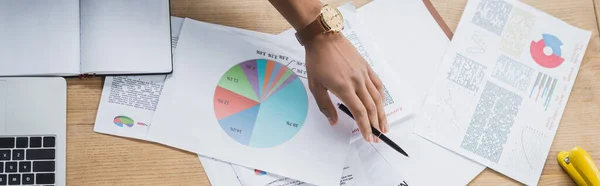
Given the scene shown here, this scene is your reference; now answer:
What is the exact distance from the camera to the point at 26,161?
0.75m

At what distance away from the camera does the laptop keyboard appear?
0.74 meters

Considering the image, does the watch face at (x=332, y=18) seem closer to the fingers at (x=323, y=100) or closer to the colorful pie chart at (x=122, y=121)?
the fingers at (x=323, y=100)

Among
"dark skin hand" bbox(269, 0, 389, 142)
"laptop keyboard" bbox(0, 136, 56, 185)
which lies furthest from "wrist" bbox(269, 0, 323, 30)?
"laptop keyboard" bbox(0, 136, 56, 185)

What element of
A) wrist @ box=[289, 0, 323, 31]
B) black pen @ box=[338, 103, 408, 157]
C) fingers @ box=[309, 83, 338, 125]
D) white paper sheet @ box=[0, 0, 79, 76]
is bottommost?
black pen @ box=[338, 103, 408, 157]

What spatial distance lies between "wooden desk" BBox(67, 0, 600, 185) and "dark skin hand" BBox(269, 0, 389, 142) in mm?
68

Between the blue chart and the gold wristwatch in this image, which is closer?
the gold wristwatch

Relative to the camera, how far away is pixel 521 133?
881 millimetres

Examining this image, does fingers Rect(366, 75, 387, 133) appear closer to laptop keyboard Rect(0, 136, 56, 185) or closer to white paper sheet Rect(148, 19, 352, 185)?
white paper sheet Rect(148, 19, 352, 185)

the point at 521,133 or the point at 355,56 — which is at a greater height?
the point at 355,56

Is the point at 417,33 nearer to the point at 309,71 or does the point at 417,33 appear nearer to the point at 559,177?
the point at 309,71

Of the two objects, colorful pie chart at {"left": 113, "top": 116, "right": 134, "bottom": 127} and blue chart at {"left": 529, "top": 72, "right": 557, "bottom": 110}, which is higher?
blue chart at {"left": 529, "top": 72, "right": 557, "bottom": 110}

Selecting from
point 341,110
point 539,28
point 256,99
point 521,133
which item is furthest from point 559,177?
point 256,99

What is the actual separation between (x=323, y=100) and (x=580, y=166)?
38 centimetres

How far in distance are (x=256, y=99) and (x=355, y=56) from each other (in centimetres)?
15
